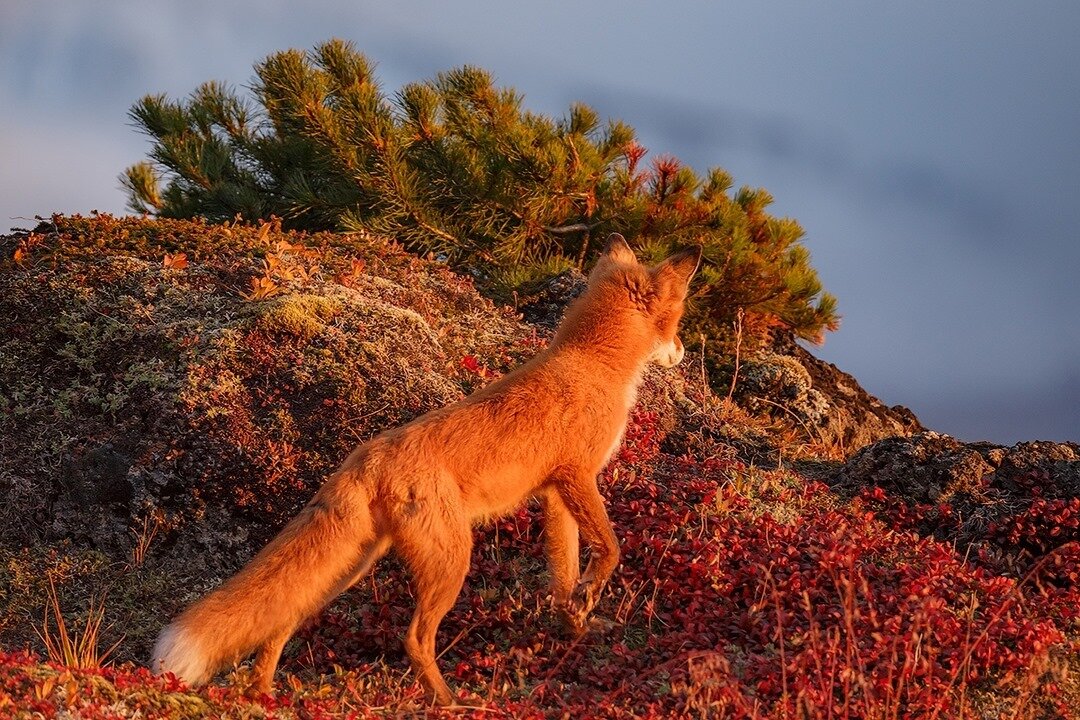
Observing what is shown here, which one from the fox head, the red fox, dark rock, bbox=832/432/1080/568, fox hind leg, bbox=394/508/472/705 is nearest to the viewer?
the red fox

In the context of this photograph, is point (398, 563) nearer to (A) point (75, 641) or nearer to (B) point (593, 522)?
(B) point (593, 522)

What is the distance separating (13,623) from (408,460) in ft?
11.8

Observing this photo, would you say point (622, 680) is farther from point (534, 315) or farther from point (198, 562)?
point (534, 315)

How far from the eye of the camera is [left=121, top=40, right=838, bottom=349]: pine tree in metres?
15.5

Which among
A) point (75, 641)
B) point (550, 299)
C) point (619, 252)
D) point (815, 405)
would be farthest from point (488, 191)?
point (75, 641)

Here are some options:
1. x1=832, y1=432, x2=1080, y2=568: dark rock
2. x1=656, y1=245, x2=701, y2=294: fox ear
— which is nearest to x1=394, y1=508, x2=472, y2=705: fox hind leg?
x1=656, y1=245, x2=701, y2=294: fox ear

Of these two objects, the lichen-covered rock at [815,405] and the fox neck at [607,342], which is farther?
the lichen-covered rock at [815,405]

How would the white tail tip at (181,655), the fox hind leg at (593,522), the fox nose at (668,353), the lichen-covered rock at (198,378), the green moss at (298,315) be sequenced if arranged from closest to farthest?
the white tail tip at (181,655)
the fox hind leg at (593,522)
the fox nose at (668,353)
the lichen-covered rock at (198,378)
the green moss at (298,315)

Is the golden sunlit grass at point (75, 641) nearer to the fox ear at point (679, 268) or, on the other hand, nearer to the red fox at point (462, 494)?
the red fox at point (462, 494)

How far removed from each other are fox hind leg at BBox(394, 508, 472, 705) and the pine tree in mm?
8655

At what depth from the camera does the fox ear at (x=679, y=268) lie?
7.24 meters

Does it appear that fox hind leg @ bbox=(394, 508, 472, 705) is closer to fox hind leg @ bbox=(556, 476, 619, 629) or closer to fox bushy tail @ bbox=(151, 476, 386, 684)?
fox bushy tail @ bbox=(151, 476, 386, 684)

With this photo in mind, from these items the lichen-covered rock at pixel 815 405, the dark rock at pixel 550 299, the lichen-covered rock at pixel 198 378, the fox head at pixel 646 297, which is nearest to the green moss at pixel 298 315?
the lichen-covered rock at pixel 198 378

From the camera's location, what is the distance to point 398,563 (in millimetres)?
7902
